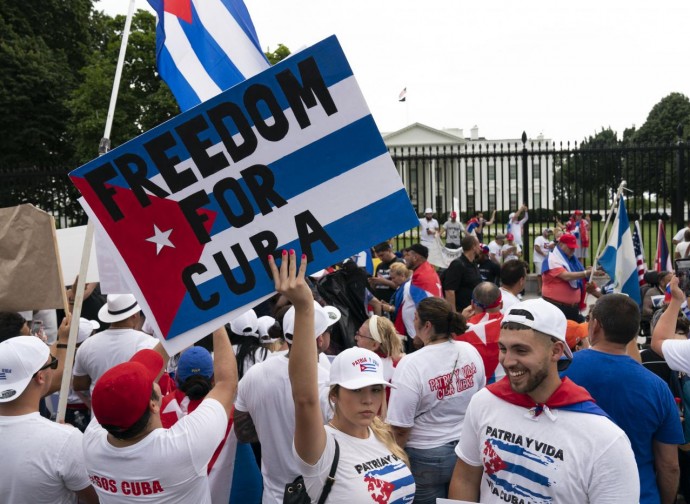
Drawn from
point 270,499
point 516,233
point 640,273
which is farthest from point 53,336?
point 516,233

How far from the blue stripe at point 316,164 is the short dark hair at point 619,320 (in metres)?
1.60

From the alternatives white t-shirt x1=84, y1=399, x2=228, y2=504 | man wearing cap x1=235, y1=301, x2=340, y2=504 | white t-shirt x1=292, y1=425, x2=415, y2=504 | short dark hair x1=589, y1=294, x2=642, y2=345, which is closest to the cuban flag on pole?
man wearing cap x1=235, y1=301, x2=340, y2=504

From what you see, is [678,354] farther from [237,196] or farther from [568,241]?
[568,241]

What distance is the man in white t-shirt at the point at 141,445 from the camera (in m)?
2.39

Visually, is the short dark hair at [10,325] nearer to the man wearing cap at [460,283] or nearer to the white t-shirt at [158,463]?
the white t-shirt at [158,463]

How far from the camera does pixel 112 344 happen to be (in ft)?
14.9

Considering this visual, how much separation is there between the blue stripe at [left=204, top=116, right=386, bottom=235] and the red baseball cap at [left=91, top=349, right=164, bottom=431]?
683 mm

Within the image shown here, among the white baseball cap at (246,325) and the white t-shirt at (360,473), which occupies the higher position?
the white t-shirt at (360,473)

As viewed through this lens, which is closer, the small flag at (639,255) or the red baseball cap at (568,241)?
the red baseball cap at (568,241)

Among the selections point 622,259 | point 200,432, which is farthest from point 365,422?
point 622,259

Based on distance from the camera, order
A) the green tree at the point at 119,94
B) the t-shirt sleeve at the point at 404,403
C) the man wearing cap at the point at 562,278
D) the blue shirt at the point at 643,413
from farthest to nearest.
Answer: the green tree at the point at 119,94 → the man wearing cap at the point at 562,278 → the t-shirt sleeve at the point at 404,403 → the blue shirt at the point at 643,413

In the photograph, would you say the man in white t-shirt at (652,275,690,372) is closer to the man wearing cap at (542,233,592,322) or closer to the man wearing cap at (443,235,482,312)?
the man wearing cap at (542,233,592,322)

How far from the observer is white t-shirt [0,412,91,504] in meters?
2.75

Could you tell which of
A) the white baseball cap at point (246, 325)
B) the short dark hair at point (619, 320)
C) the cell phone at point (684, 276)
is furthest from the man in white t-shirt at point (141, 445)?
the cell phone at point (684, 276)
